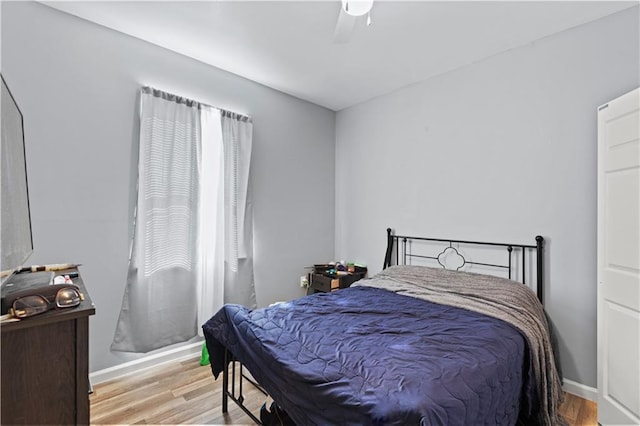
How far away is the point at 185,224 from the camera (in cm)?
281

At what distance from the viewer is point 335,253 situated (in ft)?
14.0

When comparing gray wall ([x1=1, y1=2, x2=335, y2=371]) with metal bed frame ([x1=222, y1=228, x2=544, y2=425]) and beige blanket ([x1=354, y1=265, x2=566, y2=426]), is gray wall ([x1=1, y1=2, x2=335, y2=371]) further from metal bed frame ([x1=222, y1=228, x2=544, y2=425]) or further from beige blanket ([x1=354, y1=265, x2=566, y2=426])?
beige blanket ([x1=354, y1=265, x2=566, y2=426])

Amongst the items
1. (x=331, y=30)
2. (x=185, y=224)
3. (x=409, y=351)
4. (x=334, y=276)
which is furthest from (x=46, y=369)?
(x=334, y=276)

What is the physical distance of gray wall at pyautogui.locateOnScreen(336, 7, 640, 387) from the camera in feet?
7.53

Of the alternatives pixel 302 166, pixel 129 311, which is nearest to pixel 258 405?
pixel 129 311

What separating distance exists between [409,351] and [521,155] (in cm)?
206

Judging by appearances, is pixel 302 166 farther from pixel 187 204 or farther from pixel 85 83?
pixel 85 83

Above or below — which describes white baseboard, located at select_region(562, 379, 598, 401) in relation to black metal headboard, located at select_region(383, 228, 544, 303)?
below

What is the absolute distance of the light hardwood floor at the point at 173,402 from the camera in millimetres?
2004

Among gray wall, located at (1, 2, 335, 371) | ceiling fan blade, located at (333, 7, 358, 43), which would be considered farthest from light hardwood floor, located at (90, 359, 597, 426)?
ceiling fan blade, located at (333, 7, 358, 43)

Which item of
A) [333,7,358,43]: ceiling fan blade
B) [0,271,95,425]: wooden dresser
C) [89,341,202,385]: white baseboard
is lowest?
[89,341,202,385]: white baseboard

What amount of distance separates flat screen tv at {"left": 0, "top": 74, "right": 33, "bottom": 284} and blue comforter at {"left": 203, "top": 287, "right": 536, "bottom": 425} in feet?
3.53

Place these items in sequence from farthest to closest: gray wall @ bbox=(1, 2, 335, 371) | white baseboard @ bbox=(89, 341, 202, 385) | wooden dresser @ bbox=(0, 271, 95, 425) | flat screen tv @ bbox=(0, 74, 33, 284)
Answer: white baseboard @ bbox=(89, 341, 202, 385), gray wall @ bbox=(1, 2, 335, 371), flat screen tv @ bbox=(0, 74, 33, 284), wooden dresser @ bbox=(0, 271, 95, 425)

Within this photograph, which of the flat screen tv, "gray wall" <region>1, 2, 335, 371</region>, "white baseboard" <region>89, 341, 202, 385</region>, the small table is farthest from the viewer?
the small table
